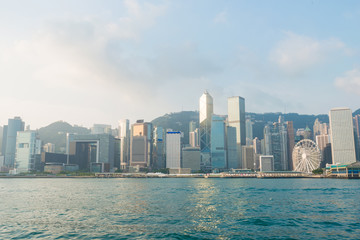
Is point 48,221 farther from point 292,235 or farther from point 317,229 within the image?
point 317,229

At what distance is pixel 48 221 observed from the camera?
45.0 metres

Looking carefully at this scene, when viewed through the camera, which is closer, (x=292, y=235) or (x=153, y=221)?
(x=292, y=235)

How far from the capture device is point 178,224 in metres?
41.1

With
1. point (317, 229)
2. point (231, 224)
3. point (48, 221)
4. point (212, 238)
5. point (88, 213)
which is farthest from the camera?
point (88, 213)

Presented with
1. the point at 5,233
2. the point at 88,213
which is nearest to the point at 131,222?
the point at 88,213

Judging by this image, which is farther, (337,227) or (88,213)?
(88,213)

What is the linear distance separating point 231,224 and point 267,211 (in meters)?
14.1

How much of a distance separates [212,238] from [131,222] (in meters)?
14.5

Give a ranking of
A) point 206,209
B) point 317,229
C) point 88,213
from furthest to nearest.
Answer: point 206,209 → point 88,213 → point 317,229

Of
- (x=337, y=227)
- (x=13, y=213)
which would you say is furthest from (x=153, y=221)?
(x=13, y=213)

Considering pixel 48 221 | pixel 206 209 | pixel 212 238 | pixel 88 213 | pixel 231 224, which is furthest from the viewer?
pixel 206 209

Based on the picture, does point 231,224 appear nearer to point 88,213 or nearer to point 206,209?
point 206,209

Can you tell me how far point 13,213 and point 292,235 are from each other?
4791 cm

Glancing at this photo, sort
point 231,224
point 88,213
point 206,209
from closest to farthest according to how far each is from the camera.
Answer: point 231,224 → point 88,213 → point 206,209
